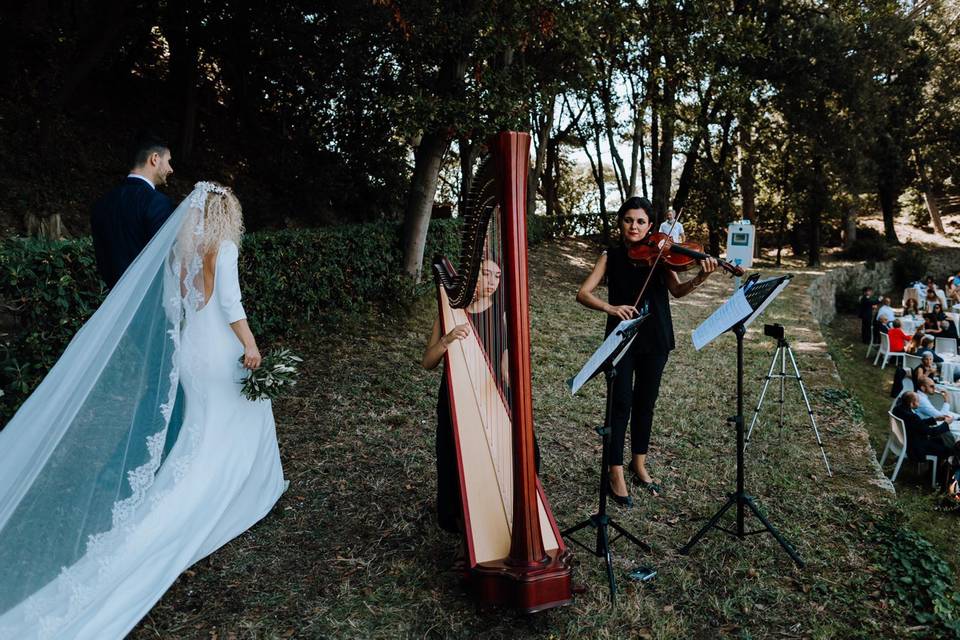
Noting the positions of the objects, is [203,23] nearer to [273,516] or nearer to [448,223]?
[448,223]

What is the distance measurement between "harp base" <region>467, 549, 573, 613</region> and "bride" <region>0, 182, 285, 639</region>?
1.69 m

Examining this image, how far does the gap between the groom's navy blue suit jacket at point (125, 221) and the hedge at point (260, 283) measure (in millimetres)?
775

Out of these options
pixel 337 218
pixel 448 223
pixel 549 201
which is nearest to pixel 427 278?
pixel 448 223

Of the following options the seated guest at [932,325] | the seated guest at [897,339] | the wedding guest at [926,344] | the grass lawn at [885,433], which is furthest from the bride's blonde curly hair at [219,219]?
the seated guest at [897,339]

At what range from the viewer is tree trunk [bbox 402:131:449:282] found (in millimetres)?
9211

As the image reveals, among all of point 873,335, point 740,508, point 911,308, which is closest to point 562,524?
point 740,508

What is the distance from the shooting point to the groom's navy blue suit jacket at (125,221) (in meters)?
3.84

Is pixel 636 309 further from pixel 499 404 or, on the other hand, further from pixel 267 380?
pixel 267 380

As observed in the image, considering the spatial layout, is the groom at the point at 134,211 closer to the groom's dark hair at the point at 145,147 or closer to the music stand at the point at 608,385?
the groom's dark hair at the point at 145,147

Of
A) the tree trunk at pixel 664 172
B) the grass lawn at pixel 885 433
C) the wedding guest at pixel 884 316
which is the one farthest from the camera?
the tree trunk at pixel 664 172

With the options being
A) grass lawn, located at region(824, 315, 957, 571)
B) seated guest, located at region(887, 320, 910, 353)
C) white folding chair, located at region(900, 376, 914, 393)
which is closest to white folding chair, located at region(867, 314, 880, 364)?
grass lawn, located at region(824, 315, 957, 571)

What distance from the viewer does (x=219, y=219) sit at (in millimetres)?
3564

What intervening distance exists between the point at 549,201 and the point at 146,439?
76.0ft

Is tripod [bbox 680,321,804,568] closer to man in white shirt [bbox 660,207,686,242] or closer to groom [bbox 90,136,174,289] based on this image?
man in white shirt [bbox 660,207,686,242]
